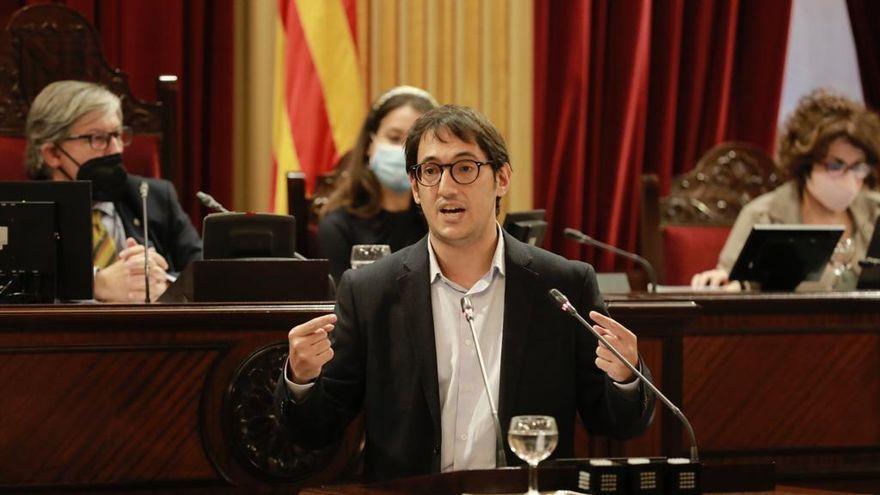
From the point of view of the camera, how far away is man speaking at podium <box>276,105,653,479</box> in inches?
105

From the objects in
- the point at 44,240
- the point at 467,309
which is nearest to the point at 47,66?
the point at 44,240

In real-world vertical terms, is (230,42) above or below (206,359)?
above

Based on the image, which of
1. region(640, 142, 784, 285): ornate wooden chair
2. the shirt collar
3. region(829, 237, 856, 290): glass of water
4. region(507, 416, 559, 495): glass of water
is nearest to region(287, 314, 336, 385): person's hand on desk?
the shirt collar

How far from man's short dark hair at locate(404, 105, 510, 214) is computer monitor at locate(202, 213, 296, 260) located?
0.72 m

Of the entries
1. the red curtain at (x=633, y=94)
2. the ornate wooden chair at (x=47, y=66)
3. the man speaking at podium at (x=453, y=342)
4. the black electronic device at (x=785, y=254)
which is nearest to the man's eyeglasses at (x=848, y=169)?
the black electronic device at (x=785, y=254)

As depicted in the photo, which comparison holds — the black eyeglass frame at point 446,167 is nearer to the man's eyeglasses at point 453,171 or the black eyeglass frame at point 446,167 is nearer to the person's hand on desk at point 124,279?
the man's eyeglasses at point 453,171

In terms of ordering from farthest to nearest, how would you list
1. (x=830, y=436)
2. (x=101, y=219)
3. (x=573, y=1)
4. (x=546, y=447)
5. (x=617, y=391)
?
(x=573, y=1) → (x=101, y=219) → (x=830, y=436) → (x=617, y=391) → (x=546, y=447)

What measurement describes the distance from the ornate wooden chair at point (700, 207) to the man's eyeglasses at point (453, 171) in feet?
7.56

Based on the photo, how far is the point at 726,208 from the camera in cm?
511

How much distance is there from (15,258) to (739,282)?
2.21 metres

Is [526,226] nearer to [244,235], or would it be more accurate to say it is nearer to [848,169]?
[244,235]

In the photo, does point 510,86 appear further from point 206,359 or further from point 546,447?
point 546,447

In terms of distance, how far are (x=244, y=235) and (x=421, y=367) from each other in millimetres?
873

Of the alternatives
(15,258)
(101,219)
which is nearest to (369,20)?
(101,219)
